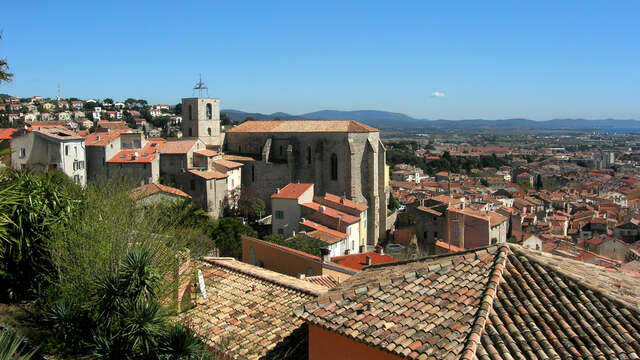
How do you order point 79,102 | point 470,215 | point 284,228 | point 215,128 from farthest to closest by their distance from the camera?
point 79,102 → point 215,128 → point 470,215 → point 284,228

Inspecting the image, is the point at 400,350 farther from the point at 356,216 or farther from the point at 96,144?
the point at 96,144

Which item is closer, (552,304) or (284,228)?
(552,304)

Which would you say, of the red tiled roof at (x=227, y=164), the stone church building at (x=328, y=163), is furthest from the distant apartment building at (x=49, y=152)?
the stone church building at (x=328, y=163)

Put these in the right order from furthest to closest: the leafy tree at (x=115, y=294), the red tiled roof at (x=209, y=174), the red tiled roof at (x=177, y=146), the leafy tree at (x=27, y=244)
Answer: the red tiled roof at (x=177, y=146)
the red tiled roof at (x=209, y=174)
the leafy tree at (x=27, y=244)
the leafy tree at (x=115, y=294)

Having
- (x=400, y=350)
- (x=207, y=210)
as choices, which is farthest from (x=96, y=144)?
(x=400, y=350)

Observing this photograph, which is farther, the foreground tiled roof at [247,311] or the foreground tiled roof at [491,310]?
the foreground tiled roof at [247,311]

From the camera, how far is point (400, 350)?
6.04 metres

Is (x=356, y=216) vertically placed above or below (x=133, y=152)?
below

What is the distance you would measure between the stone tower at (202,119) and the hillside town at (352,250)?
123 millimetres

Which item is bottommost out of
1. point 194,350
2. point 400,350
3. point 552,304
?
point 194,350

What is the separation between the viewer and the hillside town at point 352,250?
20.6 feet

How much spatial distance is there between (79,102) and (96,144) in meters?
101

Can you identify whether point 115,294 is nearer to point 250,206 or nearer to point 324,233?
point 324,233

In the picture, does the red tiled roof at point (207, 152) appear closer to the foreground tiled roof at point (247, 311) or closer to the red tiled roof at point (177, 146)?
the red tiled roof at point (177, 146)
